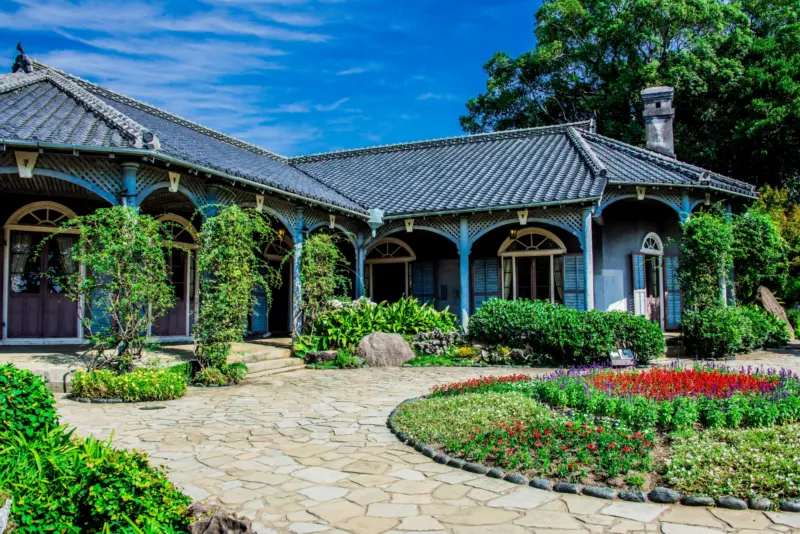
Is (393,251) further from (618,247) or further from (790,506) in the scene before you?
(790,506)

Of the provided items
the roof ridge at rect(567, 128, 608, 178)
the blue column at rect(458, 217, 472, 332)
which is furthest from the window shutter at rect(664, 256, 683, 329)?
the blue column at rect(458, 217, 472, 332)

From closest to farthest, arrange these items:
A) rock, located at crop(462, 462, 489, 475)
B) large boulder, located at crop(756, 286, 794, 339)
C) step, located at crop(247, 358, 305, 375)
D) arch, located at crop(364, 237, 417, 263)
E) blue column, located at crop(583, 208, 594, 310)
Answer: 1. rock, located at crop(462, 462, 489, 475)
2. step, located at crop(247, 358, 305, 375)
3. blue column, located at crop(583, 208, 594, 310)
4. large boulder, located at crop(756, 286, 794, 339)
5. arch, located at crop(364, 237, 417, 263)

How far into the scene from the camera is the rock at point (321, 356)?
1189 centimetres

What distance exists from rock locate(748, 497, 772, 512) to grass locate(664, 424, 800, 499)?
78mm

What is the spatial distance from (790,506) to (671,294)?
13.0 metres

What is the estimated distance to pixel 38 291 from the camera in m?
12.0

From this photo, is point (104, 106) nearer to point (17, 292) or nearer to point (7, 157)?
point (7, 157)

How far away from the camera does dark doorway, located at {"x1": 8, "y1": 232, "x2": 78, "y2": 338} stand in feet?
38.4

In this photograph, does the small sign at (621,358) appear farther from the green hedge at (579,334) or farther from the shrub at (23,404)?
the shrub at (23,404)

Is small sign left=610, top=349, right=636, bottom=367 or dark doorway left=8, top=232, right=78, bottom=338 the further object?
dark doorway left=8, top=232, right=78, bottom=338

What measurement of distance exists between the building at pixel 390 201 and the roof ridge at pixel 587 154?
0.07 metres

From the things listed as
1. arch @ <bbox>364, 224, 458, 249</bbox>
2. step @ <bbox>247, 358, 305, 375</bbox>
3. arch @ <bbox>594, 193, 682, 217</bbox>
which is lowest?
step @ <bbox>247, 358, 305, 375</bbox>

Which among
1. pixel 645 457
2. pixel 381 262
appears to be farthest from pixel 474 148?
pixel 645 457

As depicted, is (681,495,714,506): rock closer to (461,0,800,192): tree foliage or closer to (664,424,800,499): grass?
(664,424,800,499): grass
